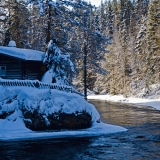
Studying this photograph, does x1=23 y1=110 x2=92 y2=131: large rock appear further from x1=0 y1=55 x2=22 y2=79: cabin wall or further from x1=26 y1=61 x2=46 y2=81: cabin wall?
x1=26 y1=61 x2=46 y2=81: cabin wall

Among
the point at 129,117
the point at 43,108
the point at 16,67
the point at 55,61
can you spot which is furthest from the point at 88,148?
the point at 16,67

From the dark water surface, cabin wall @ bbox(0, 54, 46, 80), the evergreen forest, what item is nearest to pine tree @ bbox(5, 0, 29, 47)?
the evergreen forest

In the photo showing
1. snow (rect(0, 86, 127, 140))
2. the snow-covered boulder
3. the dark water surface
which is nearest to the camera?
the dark water surface

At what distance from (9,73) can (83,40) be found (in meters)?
12.2

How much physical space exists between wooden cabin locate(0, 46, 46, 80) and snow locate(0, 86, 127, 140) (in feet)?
22.3

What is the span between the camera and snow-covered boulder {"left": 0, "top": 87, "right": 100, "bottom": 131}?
15.5m

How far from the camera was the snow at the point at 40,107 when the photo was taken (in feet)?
48.0

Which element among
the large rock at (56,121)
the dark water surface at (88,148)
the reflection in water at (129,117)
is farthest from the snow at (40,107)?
the reflection in water at (129,117)

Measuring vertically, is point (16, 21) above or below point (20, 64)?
Answer: above

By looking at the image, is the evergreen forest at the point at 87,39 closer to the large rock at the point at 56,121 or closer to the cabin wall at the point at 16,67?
the cabin wall at the point at 16,67

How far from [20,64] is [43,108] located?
958 cm

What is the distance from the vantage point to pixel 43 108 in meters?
15.9

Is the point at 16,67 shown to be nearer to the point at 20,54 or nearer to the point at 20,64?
the point at 20,64

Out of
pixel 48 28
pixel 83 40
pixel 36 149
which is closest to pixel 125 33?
pixel 83 40
